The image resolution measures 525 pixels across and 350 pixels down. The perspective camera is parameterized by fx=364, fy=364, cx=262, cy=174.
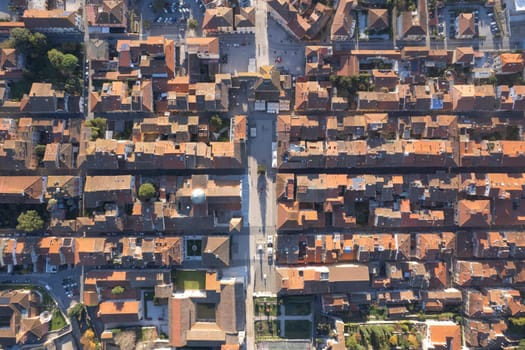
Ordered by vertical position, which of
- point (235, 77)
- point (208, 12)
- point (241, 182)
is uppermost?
point (208, 12)

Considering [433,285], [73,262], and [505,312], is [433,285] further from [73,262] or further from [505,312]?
[73,262]

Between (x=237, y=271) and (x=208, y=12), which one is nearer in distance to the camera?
(x=208, y=12)

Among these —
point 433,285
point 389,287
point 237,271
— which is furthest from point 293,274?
point 433,285

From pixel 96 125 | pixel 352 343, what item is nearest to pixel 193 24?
pixel 96 125

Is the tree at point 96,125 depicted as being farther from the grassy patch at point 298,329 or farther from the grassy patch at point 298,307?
the grassy patch at point 298,329

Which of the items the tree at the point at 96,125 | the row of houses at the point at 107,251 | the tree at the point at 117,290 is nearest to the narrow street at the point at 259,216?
the row of houses at the point at 107,251

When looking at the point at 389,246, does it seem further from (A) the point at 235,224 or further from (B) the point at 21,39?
(B) the point at 21,39

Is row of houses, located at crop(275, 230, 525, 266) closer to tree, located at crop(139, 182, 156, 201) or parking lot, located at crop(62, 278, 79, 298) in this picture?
tree, located at crop(139, 182, 156, 201)
